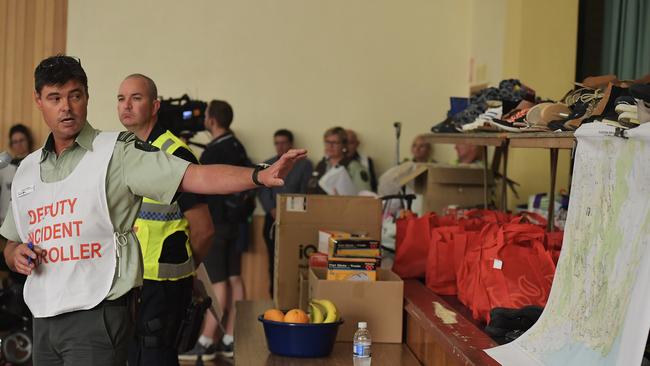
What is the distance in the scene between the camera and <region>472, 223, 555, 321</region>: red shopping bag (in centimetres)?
347

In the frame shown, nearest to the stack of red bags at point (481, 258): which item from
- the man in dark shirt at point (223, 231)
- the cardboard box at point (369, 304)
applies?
the cardboard box at point (369, 304)

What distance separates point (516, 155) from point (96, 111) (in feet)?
11.2

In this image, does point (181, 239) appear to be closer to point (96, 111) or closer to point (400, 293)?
point (400, 293)

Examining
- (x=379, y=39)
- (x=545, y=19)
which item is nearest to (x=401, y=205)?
(x=545, y=19)

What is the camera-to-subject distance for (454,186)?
222 inches

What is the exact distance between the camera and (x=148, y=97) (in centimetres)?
387

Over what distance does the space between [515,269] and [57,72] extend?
183 cm

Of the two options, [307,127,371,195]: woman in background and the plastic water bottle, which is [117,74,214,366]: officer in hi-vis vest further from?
[307,127,371,195]: woman in background

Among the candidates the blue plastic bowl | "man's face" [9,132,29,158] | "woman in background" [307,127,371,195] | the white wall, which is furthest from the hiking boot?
"man's face" [9,132,29,158]

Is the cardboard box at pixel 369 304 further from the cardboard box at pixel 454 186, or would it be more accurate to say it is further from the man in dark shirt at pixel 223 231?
the man in dark shirt at pixel 223 231

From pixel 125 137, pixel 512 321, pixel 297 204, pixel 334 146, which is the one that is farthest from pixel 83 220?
pixel 334 146

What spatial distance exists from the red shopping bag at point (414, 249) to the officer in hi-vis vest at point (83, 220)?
6.76 feet

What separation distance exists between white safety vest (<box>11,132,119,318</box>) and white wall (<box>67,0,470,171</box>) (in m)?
5.27

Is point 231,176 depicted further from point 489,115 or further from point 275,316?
point 489,115
